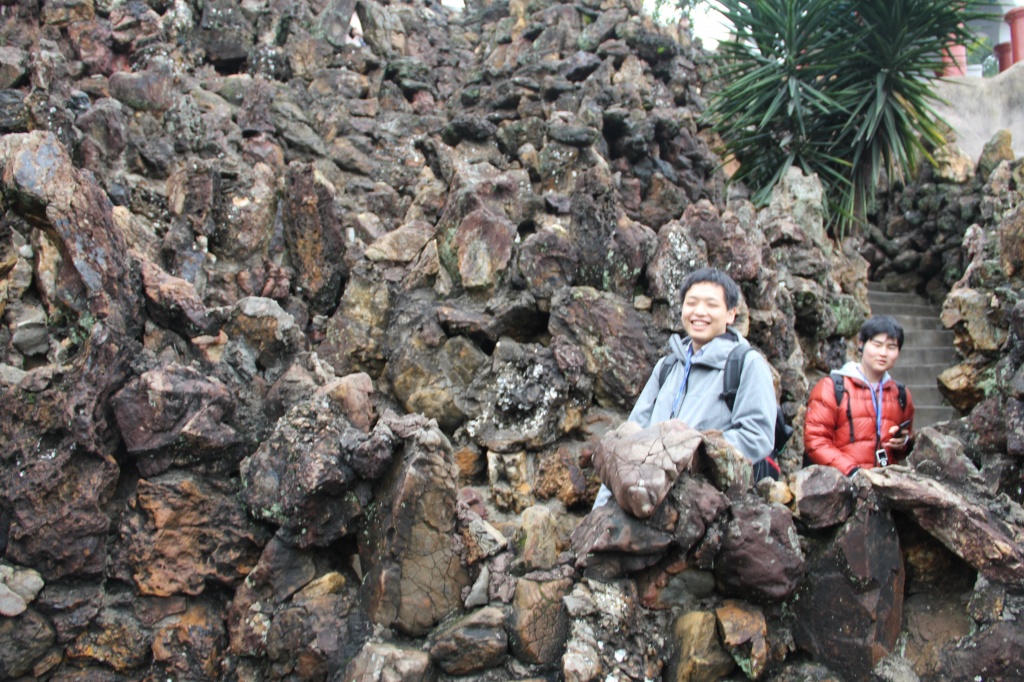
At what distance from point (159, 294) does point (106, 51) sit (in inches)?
241

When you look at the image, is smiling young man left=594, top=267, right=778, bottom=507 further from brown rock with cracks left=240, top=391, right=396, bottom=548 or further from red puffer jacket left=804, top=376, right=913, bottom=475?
brown rock with cracks left=240, top=391, right=396, bottom=548

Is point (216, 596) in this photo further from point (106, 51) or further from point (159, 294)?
point (106, 51)

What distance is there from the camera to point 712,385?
334cm

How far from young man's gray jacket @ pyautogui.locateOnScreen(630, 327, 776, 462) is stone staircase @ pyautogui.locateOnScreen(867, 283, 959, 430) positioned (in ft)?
18.1

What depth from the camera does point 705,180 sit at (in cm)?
981

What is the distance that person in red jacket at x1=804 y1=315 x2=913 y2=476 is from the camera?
4031 millimetres

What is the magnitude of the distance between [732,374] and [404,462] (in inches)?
60.7

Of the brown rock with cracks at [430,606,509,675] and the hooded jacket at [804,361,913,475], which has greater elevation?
the hooded jacket at [804,361,913,475]

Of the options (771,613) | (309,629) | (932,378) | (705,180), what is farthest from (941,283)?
(309,629)

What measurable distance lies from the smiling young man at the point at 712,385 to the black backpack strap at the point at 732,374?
2 cm

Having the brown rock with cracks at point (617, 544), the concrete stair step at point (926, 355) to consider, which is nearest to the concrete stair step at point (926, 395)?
the concrete stair step at point (926, 355)

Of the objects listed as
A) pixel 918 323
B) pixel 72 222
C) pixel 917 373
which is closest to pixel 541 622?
pixel 72 222

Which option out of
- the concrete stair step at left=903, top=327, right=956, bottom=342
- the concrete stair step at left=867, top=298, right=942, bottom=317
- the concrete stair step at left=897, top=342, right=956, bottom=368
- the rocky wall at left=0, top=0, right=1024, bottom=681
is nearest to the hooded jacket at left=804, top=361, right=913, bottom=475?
the rocky wall at left=0, top=0, right=1024, bottom=681

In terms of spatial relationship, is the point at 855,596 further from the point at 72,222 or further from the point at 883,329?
the point at 72,222
